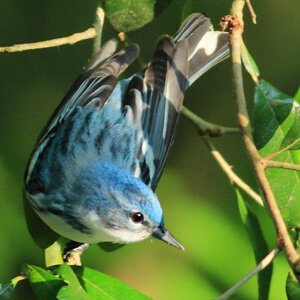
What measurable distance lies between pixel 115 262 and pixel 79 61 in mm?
1269

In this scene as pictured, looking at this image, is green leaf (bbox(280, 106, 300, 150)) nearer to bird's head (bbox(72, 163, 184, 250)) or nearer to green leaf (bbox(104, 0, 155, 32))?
bird's head (bbox(72, 163, 184, 250))

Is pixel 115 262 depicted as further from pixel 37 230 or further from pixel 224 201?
pixel 37 230

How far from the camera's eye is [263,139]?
225cm

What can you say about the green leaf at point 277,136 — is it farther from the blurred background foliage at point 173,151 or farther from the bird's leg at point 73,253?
the bird's leg at point 73,253

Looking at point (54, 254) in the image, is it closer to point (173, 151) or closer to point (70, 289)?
point (70, 289)

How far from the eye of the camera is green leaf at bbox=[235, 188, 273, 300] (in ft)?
7.50

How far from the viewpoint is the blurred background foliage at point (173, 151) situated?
3248 mm

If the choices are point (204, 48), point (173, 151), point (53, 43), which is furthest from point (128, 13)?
point (173, 151)

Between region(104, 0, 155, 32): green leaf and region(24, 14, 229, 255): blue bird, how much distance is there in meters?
0.20

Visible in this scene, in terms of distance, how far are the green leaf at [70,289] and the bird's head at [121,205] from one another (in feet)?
1.86

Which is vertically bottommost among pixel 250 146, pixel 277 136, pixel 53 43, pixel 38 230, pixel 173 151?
pixel 173 151

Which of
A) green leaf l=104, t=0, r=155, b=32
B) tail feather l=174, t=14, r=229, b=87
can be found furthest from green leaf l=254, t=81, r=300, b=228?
tail feather l=174, t=14, r=229, b=87

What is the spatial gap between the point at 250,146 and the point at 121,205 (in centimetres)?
77

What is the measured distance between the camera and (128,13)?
2.69 m
